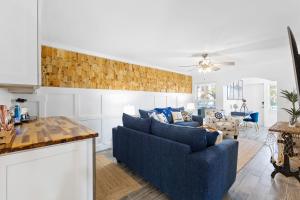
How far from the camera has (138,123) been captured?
2.70m

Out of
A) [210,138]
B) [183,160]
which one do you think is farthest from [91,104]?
[210,138]

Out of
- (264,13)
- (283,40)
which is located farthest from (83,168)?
(283,40)

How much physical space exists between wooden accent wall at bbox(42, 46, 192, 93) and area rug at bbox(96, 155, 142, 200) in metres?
2.01

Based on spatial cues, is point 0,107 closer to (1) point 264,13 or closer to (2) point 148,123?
(2) point 148,123

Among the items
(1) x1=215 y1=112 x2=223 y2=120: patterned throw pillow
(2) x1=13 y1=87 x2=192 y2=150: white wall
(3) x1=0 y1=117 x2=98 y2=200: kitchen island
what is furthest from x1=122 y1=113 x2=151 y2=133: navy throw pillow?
(1) x1=215 y1=112 x2=223 y2=120: patterned throw pillow

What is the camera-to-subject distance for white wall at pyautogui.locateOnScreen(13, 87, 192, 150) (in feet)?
10.6

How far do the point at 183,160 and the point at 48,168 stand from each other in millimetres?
1323

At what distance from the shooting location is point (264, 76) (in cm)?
536

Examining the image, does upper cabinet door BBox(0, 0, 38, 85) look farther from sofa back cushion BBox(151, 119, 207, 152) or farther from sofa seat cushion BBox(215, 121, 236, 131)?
sofa seat cushion BBox(215, 121, 236, 131)

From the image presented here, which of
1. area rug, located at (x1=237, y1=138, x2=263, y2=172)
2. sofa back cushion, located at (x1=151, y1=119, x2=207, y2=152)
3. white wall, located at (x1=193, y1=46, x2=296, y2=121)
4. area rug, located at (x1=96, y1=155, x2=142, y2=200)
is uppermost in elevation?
white wall, located at (x1=193, y1=46, x2=296, y2=121)

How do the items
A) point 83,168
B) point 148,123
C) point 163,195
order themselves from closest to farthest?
1. point 83,168
2. point 163,195
3. point 148,123

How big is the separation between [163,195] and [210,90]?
6022mm

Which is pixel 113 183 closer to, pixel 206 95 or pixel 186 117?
pixel 186 117

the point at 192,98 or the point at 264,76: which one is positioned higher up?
the point at 264,76
